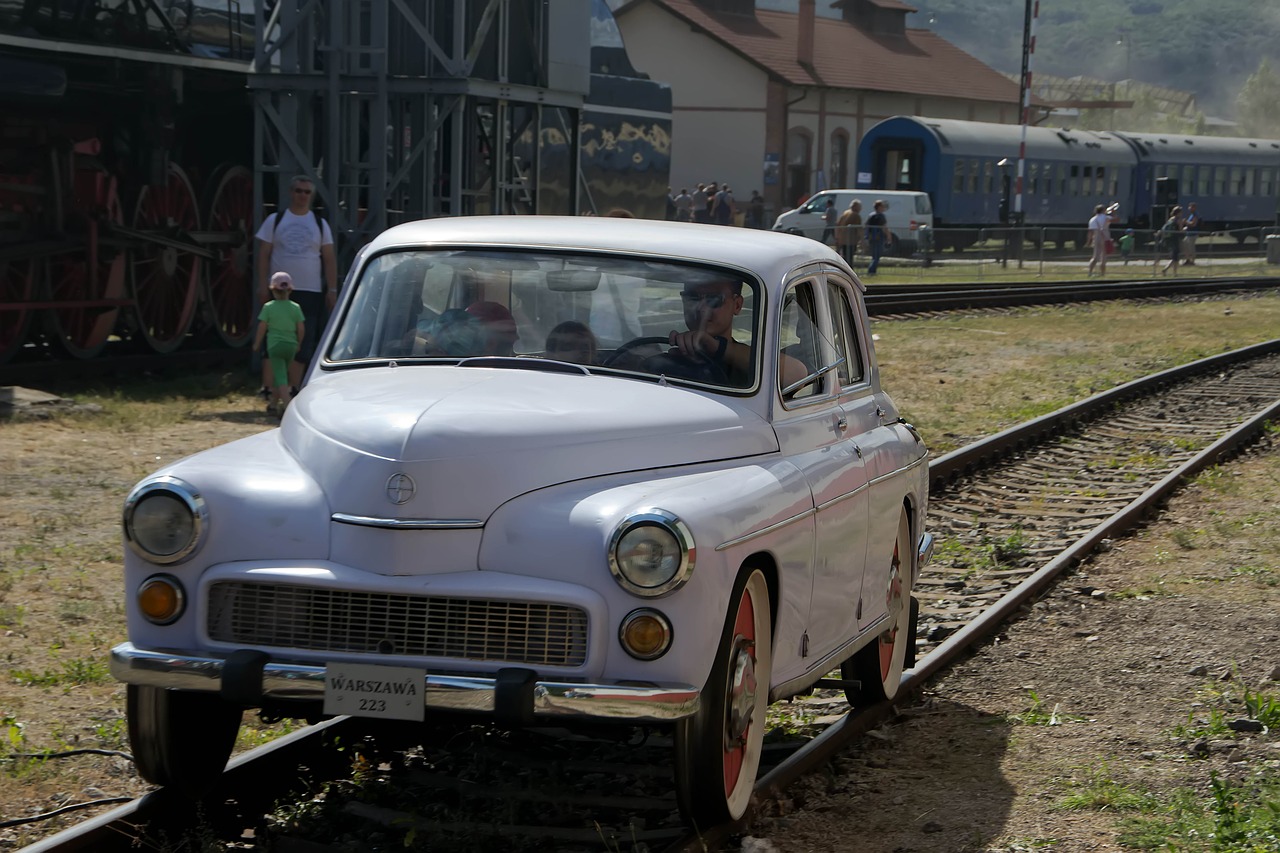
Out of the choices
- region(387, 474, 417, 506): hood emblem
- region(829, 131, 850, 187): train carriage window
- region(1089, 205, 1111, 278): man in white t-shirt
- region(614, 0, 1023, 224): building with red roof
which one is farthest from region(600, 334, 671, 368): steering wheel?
region(829, 131, 850, 187): train carriage window

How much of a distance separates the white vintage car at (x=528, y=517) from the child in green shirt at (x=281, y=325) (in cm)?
703

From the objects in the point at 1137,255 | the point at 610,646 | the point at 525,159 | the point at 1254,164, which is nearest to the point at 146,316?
the point at 525,159

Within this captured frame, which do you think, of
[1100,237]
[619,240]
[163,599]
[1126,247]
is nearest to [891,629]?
[619,240]

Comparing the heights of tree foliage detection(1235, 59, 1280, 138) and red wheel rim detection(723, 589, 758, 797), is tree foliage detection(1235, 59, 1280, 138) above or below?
above

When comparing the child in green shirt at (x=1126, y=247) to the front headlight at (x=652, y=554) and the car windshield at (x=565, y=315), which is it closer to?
the car windshield at (x=565, y=315)

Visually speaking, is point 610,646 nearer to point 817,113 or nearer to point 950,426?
point 950,426

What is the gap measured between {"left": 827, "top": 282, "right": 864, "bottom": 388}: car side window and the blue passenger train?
122ft

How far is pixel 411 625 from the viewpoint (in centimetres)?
453

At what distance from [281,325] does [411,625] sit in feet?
28.4

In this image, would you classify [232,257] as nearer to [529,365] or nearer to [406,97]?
[406,97]

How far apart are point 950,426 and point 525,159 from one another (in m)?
7.30

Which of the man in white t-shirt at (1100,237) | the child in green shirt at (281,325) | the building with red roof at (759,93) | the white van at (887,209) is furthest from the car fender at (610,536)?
the building with red roof at (759,93)

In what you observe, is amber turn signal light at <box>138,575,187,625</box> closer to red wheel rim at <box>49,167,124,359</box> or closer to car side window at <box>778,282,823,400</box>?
car side window at <box>778,282,823,400</box>

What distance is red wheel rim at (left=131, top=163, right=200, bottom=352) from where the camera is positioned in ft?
55.1
